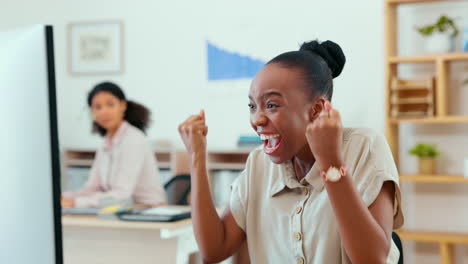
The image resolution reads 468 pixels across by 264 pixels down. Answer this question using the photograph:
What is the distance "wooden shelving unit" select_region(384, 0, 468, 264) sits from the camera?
12.6ft

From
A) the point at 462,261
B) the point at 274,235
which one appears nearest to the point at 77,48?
the point at 462,261

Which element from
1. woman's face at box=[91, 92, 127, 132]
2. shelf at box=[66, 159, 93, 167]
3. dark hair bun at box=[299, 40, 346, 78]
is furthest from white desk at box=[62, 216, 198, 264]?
shelf at box=[66, 159, 93, 167]

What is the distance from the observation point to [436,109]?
3979mm

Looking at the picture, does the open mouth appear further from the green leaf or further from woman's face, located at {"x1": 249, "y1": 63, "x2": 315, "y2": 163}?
the green leaf

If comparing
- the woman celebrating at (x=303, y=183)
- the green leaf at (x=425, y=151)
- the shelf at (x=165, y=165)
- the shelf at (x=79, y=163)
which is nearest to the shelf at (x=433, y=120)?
the green leaf at (x=425, y=151)

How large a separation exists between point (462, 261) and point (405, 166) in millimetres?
691

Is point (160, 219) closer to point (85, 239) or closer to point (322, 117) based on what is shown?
point (85, 239)

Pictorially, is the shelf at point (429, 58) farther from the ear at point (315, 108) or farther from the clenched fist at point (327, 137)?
the clenched fist at point (327, 137)

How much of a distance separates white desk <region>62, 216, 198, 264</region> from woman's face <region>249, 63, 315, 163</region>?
153 cm

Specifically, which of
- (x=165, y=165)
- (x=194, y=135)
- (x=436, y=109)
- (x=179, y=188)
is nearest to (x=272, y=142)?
(x=194, y=135)

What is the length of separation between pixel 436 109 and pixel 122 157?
191 cm

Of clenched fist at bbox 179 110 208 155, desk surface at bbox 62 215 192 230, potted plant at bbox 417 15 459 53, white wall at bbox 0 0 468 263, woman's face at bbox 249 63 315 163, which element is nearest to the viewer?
woman's face at bbox 249 63 315 163

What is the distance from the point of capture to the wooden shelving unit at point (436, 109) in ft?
12.6

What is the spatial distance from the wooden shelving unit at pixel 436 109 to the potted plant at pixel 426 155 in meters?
0.09
